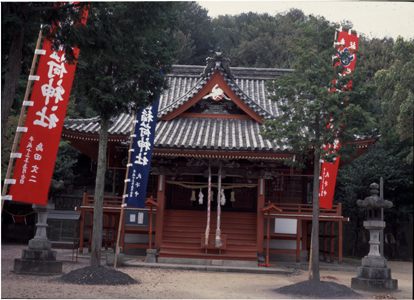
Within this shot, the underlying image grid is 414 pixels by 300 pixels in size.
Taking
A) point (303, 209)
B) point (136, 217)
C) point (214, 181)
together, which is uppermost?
point (214, 181)

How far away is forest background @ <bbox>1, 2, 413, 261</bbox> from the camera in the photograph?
1739 cm

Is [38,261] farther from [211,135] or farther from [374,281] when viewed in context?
[374,281]

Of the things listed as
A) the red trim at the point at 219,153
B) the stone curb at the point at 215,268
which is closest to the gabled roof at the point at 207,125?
the red trim at the point at 219,153

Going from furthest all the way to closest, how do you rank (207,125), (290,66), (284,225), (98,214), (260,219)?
(207,125)
(284,225)
(260,219)
(290,66)
(98,214)

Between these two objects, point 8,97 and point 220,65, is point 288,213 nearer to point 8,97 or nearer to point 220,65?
point 220,65

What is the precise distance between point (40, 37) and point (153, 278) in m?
6.17

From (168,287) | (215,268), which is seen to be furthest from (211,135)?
(168,287)

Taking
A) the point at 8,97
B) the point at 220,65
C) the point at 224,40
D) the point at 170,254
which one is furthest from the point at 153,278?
the point at 224,40

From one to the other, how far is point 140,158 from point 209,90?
5.07 m

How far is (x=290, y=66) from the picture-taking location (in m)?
10.4

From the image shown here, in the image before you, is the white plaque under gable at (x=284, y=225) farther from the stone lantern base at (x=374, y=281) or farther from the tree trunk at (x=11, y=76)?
the tree trunk at (x=11, y=76)

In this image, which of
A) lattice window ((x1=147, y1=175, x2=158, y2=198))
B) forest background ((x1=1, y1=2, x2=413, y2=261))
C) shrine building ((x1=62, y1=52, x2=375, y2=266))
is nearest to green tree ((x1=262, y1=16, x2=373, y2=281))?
forest background ((x1=1, y1=2, x2=413, y2=261))

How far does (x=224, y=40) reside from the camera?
4094 cm

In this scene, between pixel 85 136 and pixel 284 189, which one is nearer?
pixel 85 136
